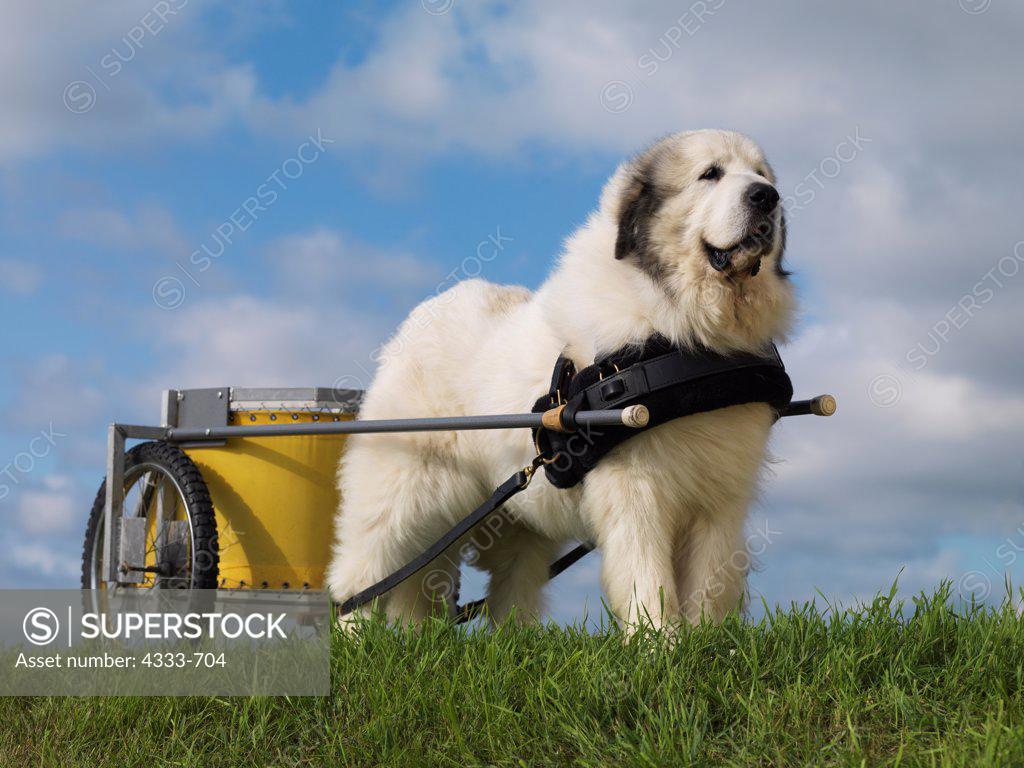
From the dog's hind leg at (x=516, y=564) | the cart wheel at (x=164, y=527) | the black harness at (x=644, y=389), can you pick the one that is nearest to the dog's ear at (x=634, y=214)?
the black harness at (x=644, y=389)

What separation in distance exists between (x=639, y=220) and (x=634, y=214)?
0.13 feet

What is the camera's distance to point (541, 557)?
5199 mm

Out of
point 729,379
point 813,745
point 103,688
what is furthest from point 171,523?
point 813,745

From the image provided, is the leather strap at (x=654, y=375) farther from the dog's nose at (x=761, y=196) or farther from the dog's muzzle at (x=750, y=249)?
the dog's nose at (x=761, y=196)

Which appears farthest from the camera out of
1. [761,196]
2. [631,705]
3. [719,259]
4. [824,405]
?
[824,405]

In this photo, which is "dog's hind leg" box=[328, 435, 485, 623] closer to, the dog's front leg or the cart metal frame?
the cart metal frame

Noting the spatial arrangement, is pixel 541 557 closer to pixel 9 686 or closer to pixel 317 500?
pixel 317 500

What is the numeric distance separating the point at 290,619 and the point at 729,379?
2.58 metres

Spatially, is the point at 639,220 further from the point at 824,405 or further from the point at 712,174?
the point at 824,405

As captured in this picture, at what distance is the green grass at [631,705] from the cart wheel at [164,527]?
1.54 metres

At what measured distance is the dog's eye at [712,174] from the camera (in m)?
3.71

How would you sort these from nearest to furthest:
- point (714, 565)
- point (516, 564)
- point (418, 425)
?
1. point (714, 565)
2. point (418, 425)
3. point (516, 564)

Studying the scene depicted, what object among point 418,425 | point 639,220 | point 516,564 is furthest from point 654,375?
point 516,564

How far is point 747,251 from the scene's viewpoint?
353 cm
